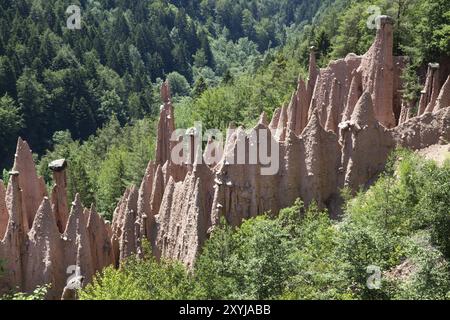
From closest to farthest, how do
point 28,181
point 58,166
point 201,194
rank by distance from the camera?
1. point 201,194
2. point 58,166
3. point 28,181

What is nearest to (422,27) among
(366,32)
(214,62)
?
(366,32)

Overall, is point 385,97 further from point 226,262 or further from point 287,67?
point 287,67

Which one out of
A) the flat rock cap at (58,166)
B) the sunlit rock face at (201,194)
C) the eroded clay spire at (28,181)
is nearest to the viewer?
the sunlit rock face at (201,194)

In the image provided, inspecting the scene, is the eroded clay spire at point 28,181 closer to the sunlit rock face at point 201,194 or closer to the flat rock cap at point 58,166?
the sunlit rock face at point 201,194

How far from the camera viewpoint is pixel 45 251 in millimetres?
30188

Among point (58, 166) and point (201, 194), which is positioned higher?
point (58, 166)

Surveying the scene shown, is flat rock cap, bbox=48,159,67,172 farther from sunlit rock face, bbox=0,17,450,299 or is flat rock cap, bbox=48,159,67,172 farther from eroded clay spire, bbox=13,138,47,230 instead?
eroded clay spire, bbox=13,138,47,230

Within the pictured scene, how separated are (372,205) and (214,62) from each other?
14195cm

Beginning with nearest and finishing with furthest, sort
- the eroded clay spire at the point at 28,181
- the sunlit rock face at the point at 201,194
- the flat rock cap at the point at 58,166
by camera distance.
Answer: the sunlit rock face at the point at 201,194, the flat rock cap at the point at 58,166, the eroded clay spire at the point at 28,181

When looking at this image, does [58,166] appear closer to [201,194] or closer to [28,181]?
[28,181]

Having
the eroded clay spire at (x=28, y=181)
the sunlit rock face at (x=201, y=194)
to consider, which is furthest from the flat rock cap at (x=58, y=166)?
the eroded clay spire at (x=28, y=181)

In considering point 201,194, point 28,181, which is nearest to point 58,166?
point 28,181

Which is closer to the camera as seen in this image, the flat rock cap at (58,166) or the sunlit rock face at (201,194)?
the sunlit rock face at (201,194)
